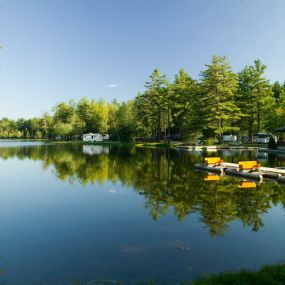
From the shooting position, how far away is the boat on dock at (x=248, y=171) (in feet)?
71.6

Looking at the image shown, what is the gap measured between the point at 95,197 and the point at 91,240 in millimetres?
7353

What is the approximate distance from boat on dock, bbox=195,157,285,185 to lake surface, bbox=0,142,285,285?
189 centimetres

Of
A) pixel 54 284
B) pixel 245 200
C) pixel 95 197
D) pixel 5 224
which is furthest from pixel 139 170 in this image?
pixel 54 284

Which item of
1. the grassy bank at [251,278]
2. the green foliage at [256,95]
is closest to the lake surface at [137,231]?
the grassy bank at [251,278]

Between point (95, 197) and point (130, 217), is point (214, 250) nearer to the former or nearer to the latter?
point (130, 217)

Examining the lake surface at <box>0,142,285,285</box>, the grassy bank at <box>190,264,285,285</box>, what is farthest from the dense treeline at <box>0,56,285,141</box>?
the grassy bank at <box>190,264,285,285</box>

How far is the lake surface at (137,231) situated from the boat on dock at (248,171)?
1894 millimetres

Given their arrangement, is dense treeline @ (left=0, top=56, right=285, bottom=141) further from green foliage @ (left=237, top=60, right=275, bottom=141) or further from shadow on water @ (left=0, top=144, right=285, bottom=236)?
shadow on water @ (left=0, top=144, right=285, bottom=236)

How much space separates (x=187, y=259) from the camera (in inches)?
338

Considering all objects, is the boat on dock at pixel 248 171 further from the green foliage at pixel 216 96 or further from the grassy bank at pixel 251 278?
the green foliage at pixel 216 96

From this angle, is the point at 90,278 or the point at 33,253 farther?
the point at 33,253

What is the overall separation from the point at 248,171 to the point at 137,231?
14602 millimetres

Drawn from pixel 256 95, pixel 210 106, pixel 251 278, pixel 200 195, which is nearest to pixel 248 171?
pixel 200 195

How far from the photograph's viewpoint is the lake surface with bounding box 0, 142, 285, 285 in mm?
8000
